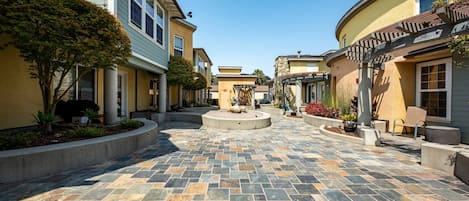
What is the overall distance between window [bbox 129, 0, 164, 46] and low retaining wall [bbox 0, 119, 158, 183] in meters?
4.91

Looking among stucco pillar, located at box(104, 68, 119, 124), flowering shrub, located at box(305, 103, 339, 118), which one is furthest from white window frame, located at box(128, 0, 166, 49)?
flowering shrub, located at box(305, 103, 339, 118)

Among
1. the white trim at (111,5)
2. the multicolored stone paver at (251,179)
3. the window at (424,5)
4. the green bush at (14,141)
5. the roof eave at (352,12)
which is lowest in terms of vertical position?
the multicolored stone paver at (251,179)

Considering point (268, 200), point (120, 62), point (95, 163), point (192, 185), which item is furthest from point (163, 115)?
point (268, 200)

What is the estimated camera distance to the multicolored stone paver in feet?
10.2

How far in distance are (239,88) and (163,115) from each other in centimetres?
1128

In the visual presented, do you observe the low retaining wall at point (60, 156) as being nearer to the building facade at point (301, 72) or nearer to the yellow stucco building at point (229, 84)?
the building facade at point (301, 72)

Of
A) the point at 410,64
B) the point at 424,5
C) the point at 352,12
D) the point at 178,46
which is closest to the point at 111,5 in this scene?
the point at 178,46

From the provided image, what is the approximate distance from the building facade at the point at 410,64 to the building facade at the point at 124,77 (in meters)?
7.73

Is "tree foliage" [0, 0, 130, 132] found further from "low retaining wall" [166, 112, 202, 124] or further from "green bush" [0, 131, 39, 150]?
"low retaining wall" [166, 112, 202, 124]

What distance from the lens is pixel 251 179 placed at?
3.71 metres

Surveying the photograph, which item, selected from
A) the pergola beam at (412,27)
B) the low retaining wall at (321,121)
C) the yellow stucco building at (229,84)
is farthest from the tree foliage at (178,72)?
the pergola beam at (412,27)

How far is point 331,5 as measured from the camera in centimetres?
1231

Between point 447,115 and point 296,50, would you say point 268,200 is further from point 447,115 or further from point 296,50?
point 296,50

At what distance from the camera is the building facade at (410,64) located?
4.78m
